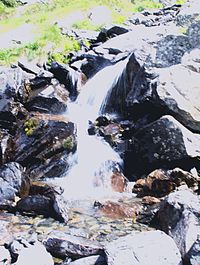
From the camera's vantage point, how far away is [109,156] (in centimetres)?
1115

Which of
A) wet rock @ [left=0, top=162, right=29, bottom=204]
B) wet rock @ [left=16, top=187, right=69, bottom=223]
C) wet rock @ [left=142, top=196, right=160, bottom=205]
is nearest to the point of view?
wet rock @ [left=16, top=187, right=69, bottom=223]

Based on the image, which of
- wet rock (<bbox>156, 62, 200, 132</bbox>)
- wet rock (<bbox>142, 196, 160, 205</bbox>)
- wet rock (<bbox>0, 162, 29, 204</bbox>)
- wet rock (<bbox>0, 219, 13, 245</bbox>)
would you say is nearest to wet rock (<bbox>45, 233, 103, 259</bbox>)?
wet rock (<bbox>0, 219, 13, 245</bbox>)

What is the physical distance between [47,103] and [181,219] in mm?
7486

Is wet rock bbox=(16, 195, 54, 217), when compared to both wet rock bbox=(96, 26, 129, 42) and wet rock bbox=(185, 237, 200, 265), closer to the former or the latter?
wet rock bbox=(185, 237, 200, 265)

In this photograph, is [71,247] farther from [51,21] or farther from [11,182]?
[51,21]

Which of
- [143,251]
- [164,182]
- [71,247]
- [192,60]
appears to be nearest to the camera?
[143,251]

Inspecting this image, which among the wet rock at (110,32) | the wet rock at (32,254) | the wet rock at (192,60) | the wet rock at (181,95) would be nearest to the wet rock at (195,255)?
the wet rock at (32,254)

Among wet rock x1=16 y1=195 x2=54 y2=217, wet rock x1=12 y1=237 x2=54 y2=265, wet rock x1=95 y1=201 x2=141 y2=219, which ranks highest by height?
wet rock x1=12 y1=237 x2=54 y2=265

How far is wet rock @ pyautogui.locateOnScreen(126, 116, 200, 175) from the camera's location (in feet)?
32.2

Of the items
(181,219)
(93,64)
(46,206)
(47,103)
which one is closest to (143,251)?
(181,219)

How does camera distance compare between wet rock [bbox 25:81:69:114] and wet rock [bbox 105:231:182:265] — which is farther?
wet rock [bbox 25:81:69:114]

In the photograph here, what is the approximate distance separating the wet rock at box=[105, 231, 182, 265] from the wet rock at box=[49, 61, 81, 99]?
8.67m

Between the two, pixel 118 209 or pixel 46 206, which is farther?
pixel 118 209

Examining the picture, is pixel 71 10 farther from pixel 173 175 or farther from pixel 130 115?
pixel 173 175
